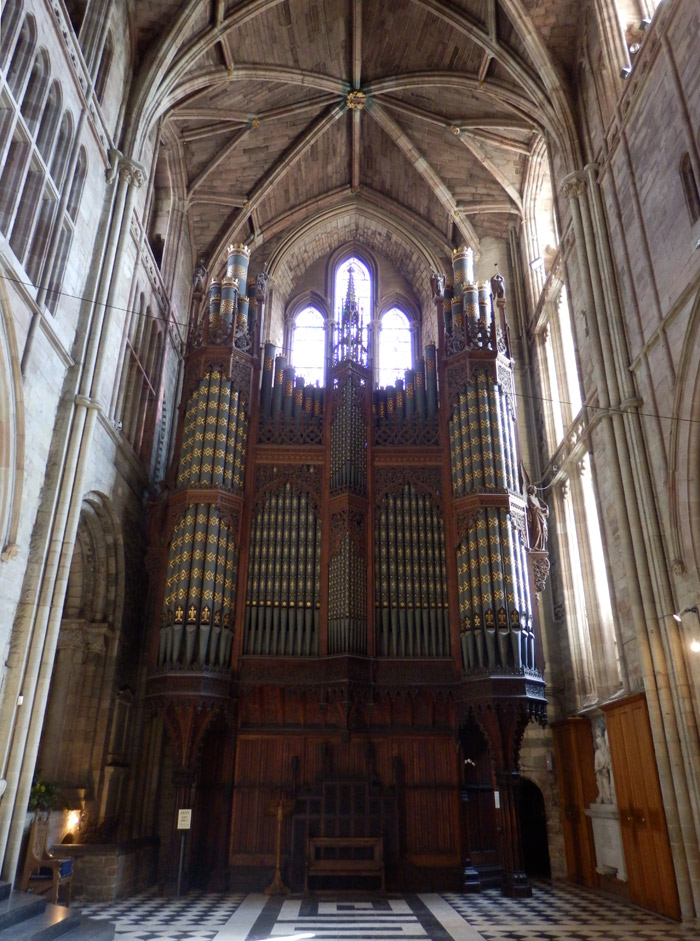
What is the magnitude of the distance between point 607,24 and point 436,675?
45.0 feet

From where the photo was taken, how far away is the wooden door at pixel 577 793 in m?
14.3

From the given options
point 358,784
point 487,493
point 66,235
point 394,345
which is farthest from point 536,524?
point 66,235

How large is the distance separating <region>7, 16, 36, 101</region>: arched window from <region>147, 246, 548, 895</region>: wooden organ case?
21.6 ft

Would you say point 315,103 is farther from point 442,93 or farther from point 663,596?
point 663,596

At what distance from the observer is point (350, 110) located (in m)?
20.9

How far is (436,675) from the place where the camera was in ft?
46.1

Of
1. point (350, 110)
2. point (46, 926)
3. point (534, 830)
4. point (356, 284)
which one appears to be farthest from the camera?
point (356, 284)

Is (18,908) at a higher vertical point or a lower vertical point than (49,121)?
lower

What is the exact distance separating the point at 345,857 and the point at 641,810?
5.20 metres

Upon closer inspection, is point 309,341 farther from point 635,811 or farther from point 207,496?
point 635,811

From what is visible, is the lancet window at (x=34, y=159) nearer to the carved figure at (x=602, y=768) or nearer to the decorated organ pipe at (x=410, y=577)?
the decorated organ pipe at (x=410, y=577)

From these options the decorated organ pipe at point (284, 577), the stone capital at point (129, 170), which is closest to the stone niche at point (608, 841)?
the decorated organ pipe at point (284, 577)

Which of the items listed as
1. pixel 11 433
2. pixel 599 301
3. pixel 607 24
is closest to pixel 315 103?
pixel 607 24

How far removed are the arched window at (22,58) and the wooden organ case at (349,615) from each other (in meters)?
6.59
